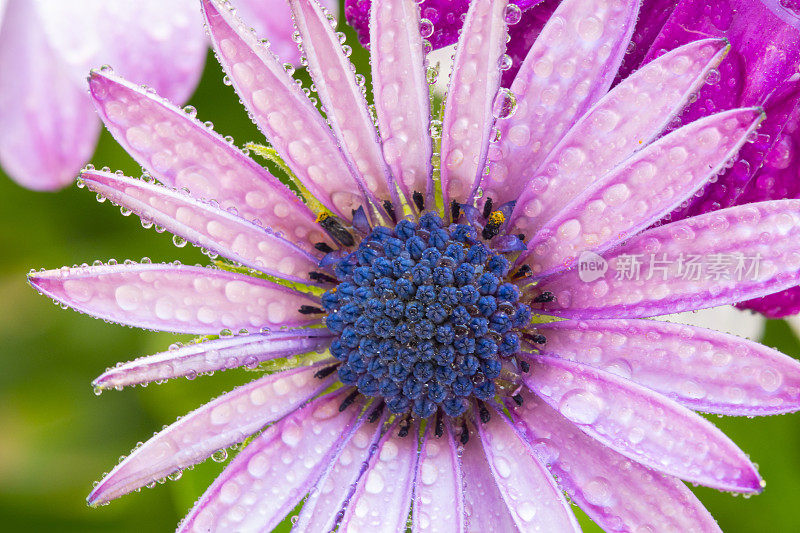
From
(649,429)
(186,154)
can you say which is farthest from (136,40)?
(649,429)

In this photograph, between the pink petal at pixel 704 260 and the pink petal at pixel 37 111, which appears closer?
the pink petal at pixel 704 260

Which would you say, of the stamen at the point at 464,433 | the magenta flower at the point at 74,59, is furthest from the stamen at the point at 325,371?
the magenta flower at the point at 74,59

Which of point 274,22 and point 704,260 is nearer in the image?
point 704,260

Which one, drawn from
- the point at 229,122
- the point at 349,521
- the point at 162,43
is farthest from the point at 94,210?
the point at 349,521

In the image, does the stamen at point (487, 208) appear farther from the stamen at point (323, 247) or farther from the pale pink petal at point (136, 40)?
the pale pink petal at point (136, 40)

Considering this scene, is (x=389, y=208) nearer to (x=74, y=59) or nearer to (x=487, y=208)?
(x=487, y=208)

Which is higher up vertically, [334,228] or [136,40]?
[136,40]
